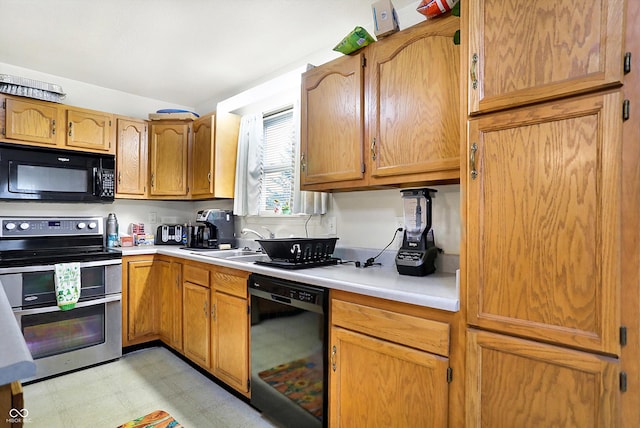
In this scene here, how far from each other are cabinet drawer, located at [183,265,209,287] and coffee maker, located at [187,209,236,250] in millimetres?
449

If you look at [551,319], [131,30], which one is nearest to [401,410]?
[551,319]

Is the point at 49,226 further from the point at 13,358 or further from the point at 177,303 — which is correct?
the point at 13,358

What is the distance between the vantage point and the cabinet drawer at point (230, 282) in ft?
7.06

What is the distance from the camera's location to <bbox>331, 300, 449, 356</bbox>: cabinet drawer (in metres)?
1.28

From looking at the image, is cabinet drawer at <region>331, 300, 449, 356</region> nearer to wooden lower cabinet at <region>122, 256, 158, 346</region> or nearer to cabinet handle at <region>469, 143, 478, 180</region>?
cabinet handle at <region>469, 143, 478, 180</region>

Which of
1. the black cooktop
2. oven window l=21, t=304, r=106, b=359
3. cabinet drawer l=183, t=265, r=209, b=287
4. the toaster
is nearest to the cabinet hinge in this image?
cabinet drawer l=183, t=265, r=209, b=287

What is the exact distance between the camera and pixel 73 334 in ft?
8.75

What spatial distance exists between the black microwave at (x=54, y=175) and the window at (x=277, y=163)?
1.51m

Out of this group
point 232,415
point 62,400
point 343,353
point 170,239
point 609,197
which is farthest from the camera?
point 170,239

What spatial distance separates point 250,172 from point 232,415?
1959 mm

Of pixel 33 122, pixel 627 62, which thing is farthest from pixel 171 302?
pixel 627 62

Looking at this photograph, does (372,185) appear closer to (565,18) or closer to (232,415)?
(565,18)

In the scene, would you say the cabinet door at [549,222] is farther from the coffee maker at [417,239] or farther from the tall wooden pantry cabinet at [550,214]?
the coffee maker at [417,239]

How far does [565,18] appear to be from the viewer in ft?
3.35
